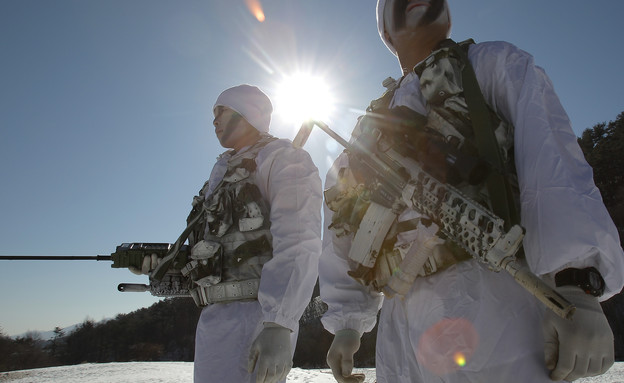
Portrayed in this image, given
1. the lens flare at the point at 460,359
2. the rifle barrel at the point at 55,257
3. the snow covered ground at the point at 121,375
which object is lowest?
the snow covered ground at the point at 121,375

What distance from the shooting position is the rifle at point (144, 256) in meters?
3.07

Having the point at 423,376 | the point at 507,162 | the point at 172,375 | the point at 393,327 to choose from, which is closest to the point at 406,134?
the point at 507,162

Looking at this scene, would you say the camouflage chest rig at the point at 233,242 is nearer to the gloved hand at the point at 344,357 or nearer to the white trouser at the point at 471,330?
the gloved hand at the point at 344,357

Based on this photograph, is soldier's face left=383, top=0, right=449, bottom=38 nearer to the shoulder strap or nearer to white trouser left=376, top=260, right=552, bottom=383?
the shoulder strap

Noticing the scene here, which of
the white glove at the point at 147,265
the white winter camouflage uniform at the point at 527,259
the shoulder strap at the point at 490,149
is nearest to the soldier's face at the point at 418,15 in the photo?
the white winter camouflage uniform at the point at 527,259

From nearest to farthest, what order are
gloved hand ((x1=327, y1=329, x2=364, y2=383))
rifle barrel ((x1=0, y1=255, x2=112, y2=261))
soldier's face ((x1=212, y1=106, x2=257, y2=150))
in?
gloved hand ((x1=327, y1=329, x2=364, y2=383)) → soldier's face ((x1=212, y1=106, x2=257, y2=150)) → rifle barrel ((x1=0, y1=255, x2=112, y2=261))

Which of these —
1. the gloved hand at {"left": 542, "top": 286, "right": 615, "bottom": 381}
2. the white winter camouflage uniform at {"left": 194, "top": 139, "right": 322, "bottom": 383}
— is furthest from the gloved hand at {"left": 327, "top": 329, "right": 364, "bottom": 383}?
the gloved hand at {"left": 542, "top": 286, "right": 615, "bottom": 381}

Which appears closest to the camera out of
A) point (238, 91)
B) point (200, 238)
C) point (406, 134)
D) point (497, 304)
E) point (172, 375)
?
point (497, 304)

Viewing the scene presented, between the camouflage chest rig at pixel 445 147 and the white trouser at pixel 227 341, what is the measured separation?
99 centimetres

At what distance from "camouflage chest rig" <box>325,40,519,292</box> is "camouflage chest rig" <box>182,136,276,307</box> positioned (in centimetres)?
91

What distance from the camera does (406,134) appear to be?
5.19 ft

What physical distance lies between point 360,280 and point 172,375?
247 inches

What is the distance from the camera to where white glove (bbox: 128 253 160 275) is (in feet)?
11.4

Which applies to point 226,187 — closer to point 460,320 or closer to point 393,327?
point 393,327
